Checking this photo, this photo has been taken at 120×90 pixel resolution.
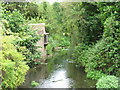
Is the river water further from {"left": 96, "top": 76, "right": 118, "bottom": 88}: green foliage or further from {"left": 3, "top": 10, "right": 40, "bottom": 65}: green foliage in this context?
{"left": 3, "top": 10, "right": 40, "bottom": 65}: green foliage

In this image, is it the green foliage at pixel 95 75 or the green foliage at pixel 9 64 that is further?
the green foliage at pixel 95 75

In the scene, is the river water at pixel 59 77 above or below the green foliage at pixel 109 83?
A: below

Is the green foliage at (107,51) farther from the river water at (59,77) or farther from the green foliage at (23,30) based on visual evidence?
the green foliage at (23,30)

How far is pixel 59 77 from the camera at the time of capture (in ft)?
17.6

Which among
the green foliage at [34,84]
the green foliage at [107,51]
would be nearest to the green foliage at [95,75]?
the green foliage at [107,51]

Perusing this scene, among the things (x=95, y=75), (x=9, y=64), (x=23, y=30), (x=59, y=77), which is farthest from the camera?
(x=59, y=77)

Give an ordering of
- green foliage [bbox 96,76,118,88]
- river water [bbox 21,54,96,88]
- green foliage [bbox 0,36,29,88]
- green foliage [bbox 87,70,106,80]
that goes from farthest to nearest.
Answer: green foliage [bbox 87,70,106,80] → river water [bbox 21,54,96,88] → green foliage [bbox 96,76,118,88] → green foliage [bbox 0,36,29,88]

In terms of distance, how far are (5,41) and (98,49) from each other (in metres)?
3.17

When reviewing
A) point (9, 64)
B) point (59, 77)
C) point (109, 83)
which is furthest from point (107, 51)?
point (9, 64)

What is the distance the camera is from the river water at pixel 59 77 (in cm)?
469

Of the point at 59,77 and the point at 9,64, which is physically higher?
the point at 9,64

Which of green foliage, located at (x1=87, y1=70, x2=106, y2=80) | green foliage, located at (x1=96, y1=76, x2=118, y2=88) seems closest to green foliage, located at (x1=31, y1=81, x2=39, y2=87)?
green foliage, located at (x1=87, y1=70, x2=106, y2=80)

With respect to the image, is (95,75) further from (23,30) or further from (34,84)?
(23,30)

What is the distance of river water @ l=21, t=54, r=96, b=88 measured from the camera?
4688 mm
